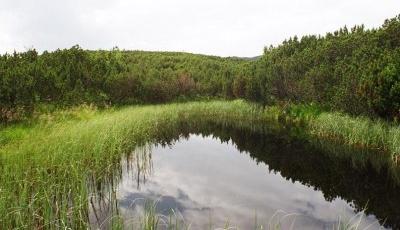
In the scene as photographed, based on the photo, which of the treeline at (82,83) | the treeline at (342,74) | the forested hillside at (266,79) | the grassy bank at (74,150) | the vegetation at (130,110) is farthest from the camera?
the treeline at (82,83)

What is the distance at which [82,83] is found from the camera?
34750 mm

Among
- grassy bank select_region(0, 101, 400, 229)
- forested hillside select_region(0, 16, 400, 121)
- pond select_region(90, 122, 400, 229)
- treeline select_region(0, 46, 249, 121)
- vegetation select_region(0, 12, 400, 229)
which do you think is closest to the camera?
grassy bank select_region(0, 101, 400, 229)

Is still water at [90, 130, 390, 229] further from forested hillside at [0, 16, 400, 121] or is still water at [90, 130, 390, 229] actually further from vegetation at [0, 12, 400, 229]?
forested hillside at [0, 16, 400, 121]

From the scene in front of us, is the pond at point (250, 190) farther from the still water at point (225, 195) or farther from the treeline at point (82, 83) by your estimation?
the treeline at point (82, 83)

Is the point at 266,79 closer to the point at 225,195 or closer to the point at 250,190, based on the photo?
the point at 250,190

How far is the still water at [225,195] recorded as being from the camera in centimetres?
985

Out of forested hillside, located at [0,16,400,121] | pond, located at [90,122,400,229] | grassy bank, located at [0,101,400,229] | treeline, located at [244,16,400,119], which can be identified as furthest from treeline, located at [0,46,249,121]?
treeline, located at [244,16,400,119]

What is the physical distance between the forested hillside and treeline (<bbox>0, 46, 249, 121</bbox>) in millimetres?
54

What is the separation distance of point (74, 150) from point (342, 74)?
18.3 meters

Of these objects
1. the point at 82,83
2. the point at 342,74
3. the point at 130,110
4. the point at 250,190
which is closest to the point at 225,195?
the point at 250,190

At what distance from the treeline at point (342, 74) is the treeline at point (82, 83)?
1020 centimetres

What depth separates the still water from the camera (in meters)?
9.85

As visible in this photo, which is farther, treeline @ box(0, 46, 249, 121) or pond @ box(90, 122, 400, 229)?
treeline @ box(0, 46, 249, 121)

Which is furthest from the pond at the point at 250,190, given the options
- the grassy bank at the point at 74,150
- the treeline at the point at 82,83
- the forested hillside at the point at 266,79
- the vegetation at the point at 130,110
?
the treeline at the point at 82,83
